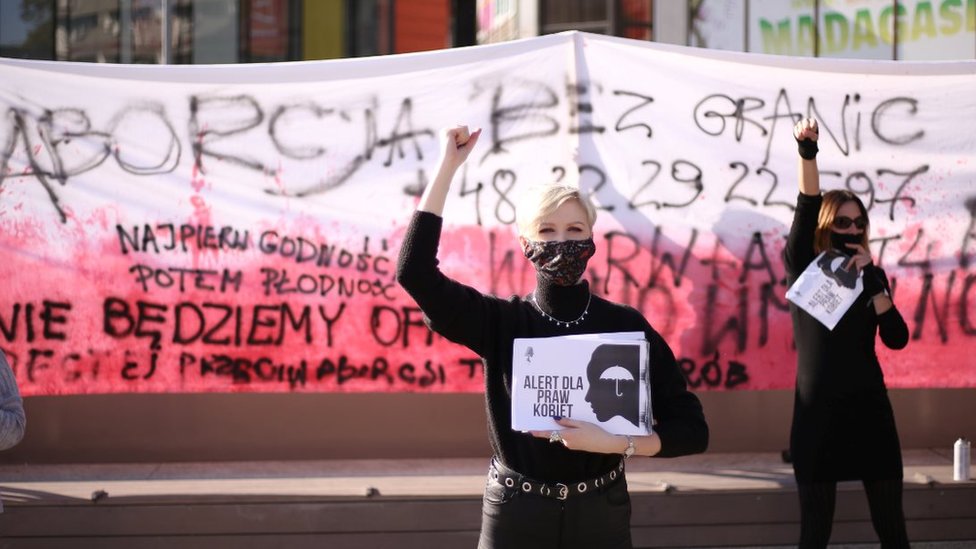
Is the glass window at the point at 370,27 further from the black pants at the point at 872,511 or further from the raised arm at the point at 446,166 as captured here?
the raised arm at the point at 446,166

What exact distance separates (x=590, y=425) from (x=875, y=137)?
10.2ft

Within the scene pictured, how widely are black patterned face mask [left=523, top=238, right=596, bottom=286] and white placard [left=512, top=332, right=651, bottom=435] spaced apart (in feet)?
0.48

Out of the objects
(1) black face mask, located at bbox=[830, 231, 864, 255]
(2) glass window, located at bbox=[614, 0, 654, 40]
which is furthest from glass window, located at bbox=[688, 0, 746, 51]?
(1) black face mask, located at bbox=[830, 231, 864, 255]

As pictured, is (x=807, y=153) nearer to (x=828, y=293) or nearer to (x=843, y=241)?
(x=843, y=241)

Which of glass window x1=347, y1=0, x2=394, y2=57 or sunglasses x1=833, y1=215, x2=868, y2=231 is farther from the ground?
glass window x1=347, y1=0, x2=394, y2=57

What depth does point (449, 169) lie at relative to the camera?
268 cm

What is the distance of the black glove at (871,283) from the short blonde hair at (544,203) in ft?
6.22

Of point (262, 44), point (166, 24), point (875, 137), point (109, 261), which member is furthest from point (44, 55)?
point (875, 137)

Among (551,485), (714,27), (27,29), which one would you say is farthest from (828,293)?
(27,29)

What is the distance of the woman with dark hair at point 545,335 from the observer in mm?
2666

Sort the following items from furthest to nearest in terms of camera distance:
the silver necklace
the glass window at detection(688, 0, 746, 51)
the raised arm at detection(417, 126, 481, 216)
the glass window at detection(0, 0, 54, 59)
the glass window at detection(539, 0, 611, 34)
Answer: the glass window at detection(539, 0, 611, 34) → the glass window at detection(688, 0, 746, 51) → the glass window at detection(0, 0, 54, 59) → the silver necklace → the raised arm at detection(417, 126, 481, 216)

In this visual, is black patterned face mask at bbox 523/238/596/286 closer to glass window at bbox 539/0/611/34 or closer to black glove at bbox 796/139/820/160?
black glove at bbox 796/139/820/160

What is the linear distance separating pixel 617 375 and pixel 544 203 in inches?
17.1

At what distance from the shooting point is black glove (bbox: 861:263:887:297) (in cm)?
430
